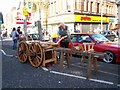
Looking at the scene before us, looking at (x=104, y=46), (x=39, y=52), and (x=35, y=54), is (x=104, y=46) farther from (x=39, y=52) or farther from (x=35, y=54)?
(x=35, y=54)

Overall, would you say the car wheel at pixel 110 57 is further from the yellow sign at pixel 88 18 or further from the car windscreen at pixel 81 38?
the yellow sign at pixel 88 18

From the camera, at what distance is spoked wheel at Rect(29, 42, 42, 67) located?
9828 millimetres

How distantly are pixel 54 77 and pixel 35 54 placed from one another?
2256 mm

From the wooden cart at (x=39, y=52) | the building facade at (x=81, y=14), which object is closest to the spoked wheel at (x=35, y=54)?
the wooden cart at (x=39, y=52)

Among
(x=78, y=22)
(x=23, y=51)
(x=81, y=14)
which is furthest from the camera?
(x=81, y=14)

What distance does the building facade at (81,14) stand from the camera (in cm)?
3884

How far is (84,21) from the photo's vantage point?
41156 millimetres

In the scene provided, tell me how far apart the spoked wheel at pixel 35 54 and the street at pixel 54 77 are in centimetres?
26

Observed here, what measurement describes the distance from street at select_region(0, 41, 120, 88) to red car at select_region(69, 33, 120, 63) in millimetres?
1896

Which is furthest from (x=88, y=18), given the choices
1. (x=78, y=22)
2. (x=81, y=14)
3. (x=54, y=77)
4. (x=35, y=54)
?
(x=54, y=77)

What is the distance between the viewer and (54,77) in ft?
26.4

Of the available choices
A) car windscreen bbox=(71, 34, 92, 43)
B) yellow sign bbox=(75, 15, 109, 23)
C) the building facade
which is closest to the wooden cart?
car windscreen bbox=(71, 34, 92, 43)

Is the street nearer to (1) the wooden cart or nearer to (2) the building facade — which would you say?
(1) the wooden cart

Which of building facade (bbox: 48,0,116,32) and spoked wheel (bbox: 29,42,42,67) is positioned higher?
building facade (bbox: 48,0,116,32)
